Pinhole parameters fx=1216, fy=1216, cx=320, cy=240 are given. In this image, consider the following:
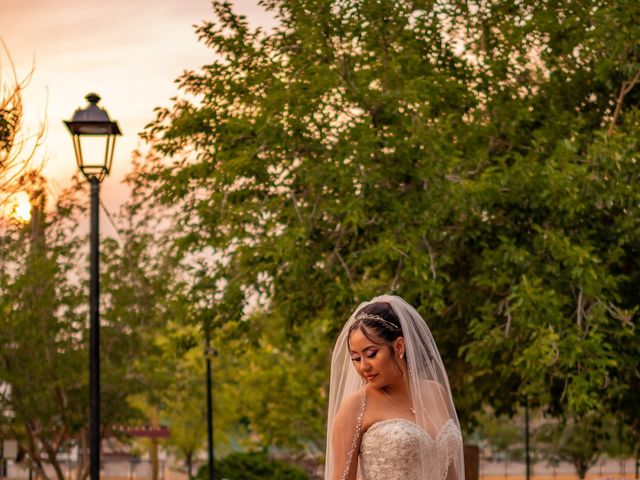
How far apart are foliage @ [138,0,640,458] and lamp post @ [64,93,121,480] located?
4.72 metres

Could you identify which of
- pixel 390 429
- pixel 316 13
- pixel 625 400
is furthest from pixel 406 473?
pixel 625 400

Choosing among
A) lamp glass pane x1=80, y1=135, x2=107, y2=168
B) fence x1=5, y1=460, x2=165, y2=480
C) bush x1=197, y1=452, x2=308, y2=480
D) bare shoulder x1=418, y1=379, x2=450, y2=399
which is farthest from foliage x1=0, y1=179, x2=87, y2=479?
fence x1=5, y1=460, x2=165, y2=480

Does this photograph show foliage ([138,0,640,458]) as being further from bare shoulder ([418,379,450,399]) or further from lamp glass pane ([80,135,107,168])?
bare shoulder ([418,379,450,399])

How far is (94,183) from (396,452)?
931cm

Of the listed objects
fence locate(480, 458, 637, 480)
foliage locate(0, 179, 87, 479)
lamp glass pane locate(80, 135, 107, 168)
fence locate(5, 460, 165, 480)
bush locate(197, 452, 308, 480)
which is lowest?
fence locate(480, 458, 637, 480)

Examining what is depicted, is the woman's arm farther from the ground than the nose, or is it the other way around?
the nose

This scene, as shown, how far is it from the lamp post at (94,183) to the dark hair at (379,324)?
28.4ft

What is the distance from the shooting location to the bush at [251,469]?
31.8 m

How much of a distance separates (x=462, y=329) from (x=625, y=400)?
3176 millimetres

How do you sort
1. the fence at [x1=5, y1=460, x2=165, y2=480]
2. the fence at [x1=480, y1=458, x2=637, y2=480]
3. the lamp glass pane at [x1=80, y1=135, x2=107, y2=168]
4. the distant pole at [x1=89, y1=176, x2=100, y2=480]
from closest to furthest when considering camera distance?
the distant pole at [x1=89, y1=176, x2=100, y2=480] < the lamp glass pane at [x1=80, y1=135, x2=107, y2=168] < the fence at [x1=5, y1=460, x2=165, y2=480] < the fence at [x1=480, y1=458, x2=637, y2=480]

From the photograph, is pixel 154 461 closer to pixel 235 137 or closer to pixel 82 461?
pixel 82 461

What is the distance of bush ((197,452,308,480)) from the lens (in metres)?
31.8

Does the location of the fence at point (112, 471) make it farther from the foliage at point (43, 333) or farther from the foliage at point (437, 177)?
the foliage at point (437, 177)

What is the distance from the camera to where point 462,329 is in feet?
74.0
